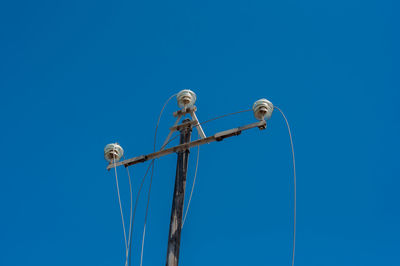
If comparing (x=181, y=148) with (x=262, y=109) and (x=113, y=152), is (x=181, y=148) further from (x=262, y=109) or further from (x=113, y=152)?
(x=113, y=152)

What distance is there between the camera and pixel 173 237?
6059 millimetres

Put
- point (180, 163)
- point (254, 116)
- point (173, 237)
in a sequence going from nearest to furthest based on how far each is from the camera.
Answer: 1. point (173, 237)
2. point (180, 163)
3. point (254, 116)

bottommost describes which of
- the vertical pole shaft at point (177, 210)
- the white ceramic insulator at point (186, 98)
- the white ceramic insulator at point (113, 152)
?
the vertical pole shaft at point (177, 210)

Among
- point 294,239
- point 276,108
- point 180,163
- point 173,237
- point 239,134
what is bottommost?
point 173,237

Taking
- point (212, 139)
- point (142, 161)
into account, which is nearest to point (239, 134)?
point (212, 139)

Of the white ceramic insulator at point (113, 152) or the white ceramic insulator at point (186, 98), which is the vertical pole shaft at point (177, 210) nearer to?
the white ceramic insulator at point (186, 98)

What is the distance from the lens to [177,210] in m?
6.30

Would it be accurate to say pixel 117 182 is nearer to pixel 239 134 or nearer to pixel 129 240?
pixel 129 240

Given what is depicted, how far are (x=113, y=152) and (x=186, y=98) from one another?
1.49 m

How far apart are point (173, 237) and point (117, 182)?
2.35m

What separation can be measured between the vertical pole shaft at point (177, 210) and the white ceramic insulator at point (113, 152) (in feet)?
4.36

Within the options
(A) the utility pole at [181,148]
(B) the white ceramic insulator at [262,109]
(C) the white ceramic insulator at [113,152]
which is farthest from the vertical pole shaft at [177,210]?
(C) the white ceramic insulator at [113,152]

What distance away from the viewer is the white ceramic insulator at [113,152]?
802 centimetres

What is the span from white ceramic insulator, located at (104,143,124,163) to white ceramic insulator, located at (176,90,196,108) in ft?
4.06
